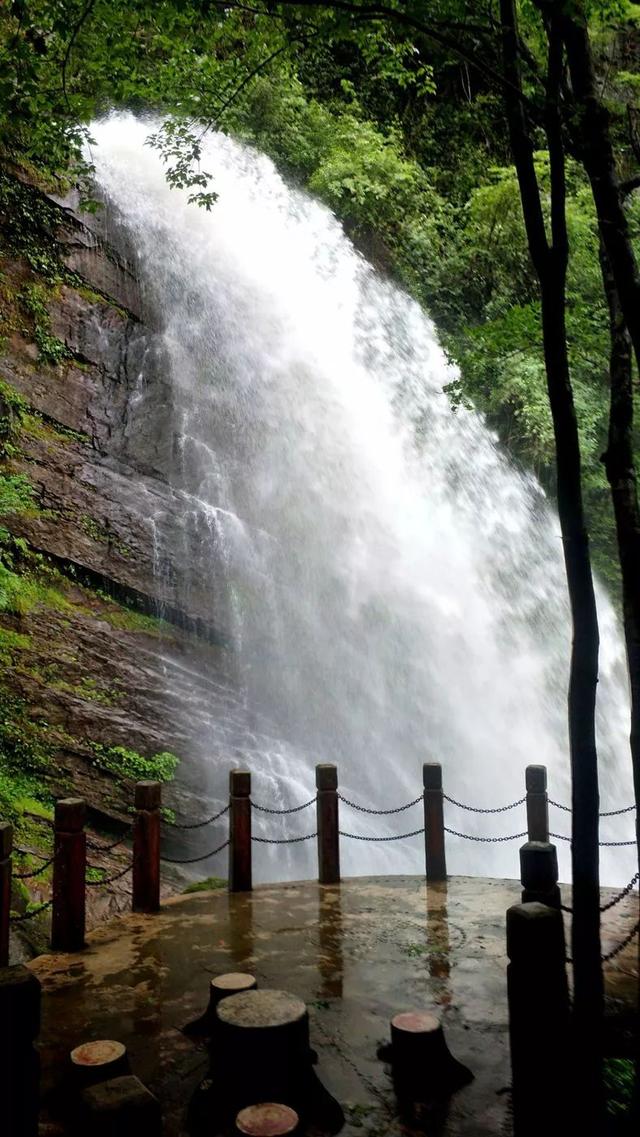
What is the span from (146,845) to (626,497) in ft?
15.5

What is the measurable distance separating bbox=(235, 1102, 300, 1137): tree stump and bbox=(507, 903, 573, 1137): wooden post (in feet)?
2.85

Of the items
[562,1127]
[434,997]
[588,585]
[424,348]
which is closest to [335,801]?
[434,997]

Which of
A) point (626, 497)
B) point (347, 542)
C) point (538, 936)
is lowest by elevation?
point (538, 936)

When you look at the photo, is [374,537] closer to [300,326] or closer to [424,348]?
[300,326]

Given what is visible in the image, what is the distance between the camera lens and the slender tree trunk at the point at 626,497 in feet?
12.2

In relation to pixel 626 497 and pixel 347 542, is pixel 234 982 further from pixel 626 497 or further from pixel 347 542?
pixel 347 542

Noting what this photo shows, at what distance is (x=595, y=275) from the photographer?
14.8 m

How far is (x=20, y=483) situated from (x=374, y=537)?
20.1ft

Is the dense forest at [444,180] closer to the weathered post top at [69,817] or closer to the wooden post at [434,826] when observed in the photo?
the weathered post top at [69,817]

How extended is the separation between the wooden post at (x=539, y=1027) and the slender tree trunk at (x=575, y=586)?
0.35 meters

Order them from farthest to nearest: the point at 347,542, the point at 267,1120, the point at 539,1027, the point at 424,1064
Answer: the point at 347,542 < the point at 424,1064 < the point at 267,1120 < the point at 539,1027

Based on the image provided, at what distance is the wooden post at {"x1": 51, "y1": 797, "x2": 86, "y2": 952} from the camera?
18.4ft

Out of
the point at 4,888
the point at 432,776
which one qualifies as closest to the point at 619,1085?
the point at 4,888

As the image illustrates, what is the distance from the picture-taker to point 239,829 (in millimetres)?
7195
